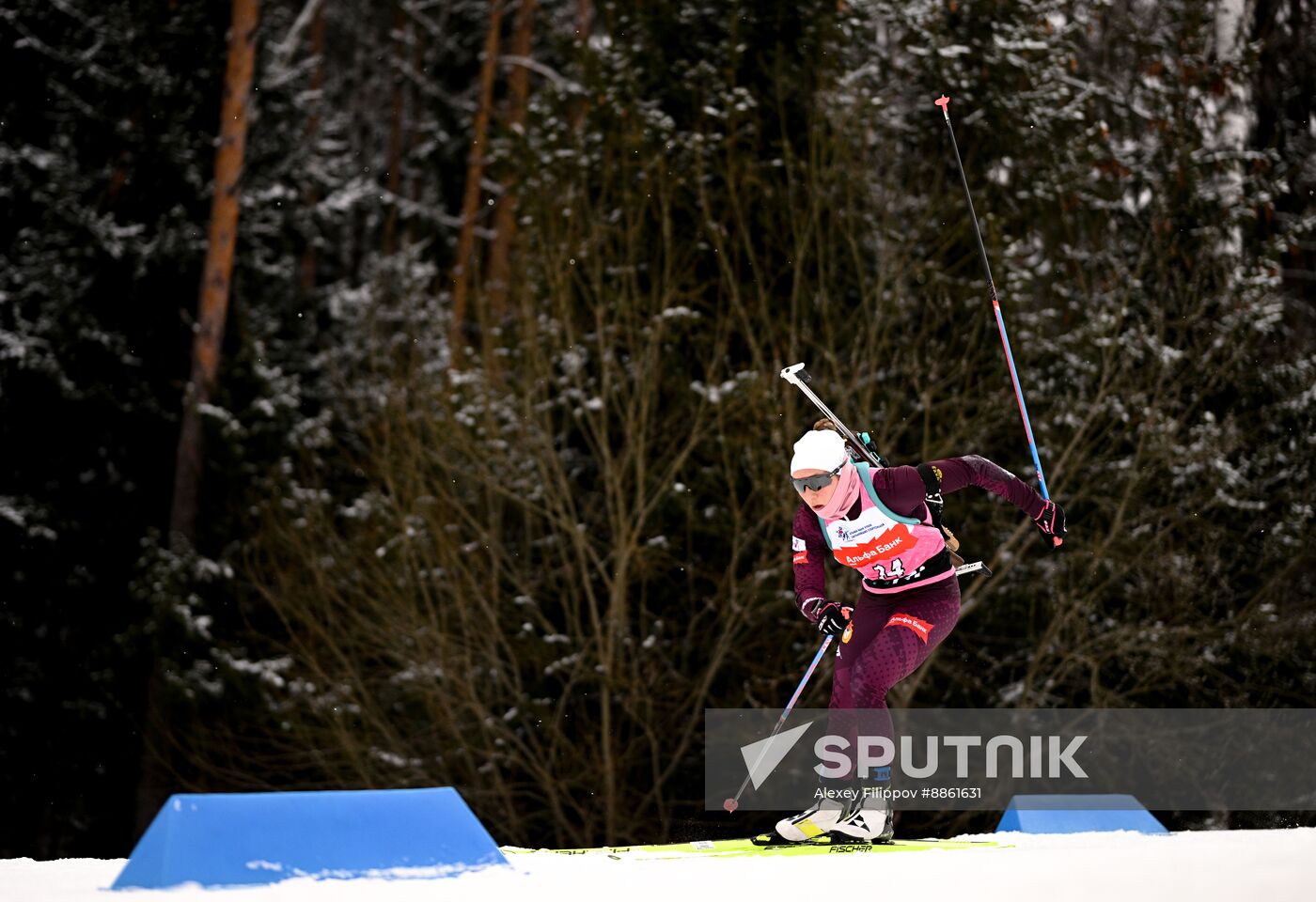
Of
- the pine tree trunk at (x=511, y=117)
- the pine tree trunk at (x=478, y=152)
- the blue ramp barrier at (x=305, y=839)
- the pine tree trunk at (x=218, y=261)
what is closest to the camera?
the blue ramp barrier at (x=305, y=839)

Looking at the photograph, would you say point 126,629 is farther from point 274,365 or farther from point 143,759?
point 274,365

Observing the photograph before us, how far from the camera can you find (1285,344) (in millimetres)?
15305

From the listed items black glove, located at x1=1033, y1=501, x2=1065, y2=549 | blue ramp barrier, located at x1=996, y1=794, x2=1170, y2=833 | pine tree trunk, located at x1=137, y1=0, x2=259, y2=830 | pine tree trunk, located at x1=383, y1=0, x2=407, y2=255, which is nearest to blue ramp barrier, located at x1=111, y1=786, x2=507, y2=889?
black glove, located at x1=1033, y1=501, x2=1065, y2=549

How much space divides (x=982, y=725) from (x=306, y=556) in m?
6.40

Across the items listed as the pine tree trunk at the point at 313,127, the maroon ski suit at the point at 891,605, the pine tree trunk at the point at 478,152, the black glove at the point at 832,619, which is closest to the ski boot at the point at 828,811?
the maroon ski suit at the point at 891,605

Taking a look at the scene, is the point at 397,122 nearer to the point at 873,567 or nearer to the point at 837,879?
the point at 873,567

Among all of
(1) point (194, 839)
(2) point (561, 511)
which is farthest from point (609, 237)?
(1) point (194, 839)

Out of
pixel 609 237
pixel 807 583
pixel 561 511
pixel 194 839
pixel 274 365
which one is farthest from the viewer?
pixel 274 365

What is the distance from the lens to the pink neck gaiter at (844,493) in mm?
5469

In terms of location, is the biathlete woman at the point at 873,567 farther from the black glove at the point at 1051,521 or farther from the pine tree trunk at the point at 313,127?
the pine tree trunk at the point at 313,127

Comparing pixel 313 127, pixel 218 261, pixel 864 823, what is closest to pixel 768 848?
pixel 864 823

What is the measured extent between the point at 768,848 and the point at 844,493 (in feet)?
4.34

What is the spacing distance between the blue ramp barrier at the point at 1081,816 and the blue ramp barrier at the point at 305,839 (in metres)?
2.67

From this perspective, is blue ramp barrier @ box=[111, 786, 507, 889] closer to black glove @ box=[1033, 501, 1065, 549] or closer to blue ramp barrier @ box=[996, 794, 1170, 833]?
black glove @ box=[1033, 501, 1065, 549]
